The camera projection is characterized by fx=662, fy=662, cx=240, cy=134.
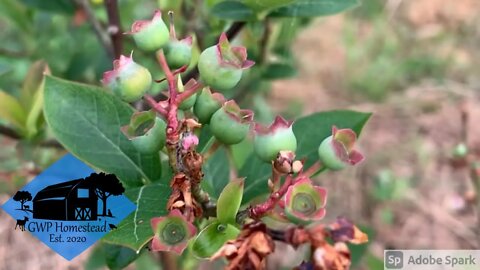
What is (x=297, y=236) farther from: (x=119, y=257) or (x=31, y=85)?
(x=31, y=85)

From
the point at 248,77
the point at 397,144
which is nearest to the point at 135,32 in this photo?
the point at 248,77

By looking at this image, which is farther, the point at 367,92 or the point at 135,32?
the point at 367,92

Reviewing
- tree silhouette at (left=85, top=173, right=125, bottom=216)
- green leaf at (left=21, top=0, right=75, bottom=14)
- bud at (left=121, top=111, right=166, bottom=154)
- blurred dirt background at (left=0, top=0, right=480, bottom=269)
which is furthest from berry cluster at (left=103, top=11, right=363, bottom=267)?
blurred dirt background at (left=0, top=0, right=480, bottom=269)

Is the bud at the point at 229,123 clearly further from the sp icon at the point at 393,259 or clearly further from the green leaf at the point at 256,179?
the sp icon at the point at 393,259

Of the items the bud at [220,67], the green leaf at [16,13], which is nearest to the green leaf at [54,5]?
the green leaf at [16,13]

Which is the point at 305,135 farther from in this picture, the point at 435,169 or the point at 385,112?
the point at 385,112

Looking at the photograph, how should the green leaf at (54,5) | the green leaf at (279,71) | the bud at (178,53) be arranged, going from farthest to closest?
the green leaf at (279,71) → the green leaf at (54,5) → the bud at (178,53)

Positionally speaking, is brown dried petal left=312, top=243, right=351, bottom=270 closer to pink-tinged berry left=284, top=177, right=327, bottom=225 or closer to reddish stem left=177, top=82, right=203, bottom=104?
pink-tinged berry left=284, top=177, right=327, bottom=225
